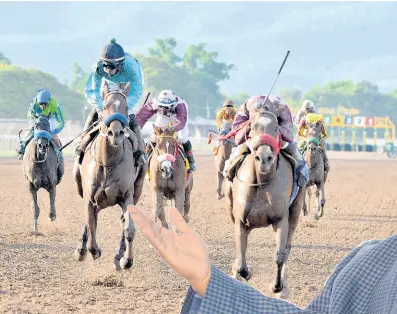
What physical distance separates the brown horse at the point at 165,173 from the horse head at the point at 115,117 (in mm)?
3202

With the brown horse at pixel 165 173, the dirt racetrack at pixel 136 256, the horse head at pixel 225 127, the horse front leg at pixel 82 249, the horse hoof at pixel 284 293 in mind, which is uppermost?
the horse head at pixel 225 127

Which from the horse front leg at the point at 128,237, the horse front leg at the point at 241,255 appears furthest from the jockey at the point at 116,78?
the horse front leg at the point at 241,255

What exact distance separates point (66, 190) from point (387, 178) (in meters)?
15.2

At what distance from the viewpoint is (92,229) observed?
10.8m

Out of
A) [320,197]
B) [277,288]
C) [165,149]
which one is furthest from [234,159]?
[320,197]

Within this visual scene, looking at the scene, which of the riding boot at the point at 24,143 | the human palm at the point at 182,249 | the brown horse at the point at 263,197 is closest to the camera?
the human palm at the point at 182,249

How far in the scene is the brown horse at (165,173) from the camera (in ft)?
44.9

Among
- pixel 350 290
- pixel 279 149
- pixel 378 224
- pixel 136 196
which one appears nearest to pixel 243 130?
pixel 279 149

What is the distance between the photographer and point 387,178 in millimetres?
37906

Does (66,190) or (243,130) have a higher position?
(243,130)

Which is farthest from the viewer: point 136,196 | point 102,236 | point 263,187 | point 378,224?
point 378,224

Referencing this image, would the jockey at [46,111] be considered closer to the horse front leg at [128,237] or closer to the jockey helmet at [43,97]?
the jockey helmet at [43,97]

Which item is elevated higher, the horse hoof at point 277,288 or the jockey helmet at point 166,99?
the jockey helmet at point 166,99

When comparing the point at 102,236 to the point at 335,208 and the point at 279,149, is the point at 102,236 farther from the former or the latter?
the point at 335,208
